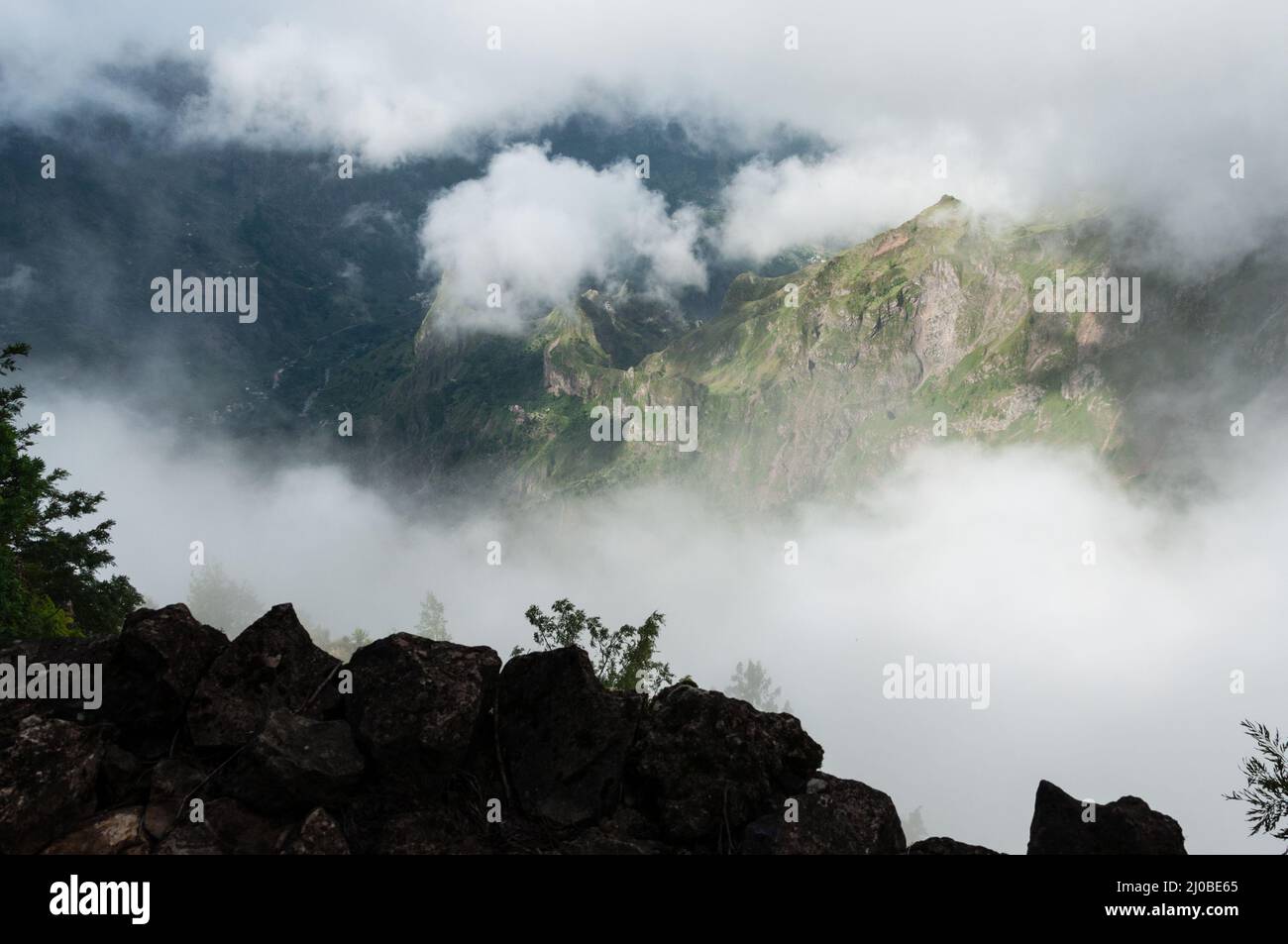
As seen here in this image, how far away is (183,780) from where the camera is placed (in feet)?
41.3

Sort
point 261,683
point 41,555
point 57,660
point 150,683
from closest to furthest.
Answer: point 150,683 < point 57,660 < point 261,683 < point 41,555

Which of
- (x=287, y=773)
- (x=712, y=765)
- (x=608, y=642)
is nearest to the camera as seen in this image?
(x=287, y=773)

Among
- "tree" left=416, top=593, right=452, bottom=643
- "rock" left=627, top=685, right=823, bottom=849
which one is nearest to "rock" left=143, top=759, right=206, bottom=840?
"rock" left=627, top=685, right=823, bottom=849

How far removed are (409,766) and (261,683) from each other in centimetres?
338

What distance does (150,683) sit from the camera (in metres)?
13.6

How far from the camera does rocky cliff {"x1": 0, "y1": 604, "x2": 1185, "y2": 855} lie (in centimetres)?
1202

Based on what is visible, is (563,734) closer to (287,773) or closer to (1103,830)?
(287,773)

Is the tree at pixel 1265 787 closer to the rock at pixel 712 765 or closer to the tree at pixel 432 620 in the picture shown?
the rock at pixel 712 765

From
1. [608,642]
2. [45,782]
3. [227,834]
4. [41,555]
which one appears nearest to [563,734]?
[227,834]

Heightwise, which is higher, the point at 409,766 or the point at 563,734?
the point at 563,734

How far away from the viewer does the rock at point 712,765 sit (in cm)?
1295
